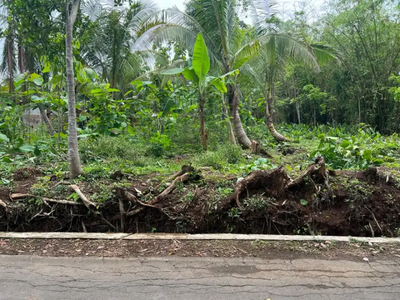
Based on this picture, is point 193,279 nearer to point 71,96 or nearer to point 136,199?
point 136,199

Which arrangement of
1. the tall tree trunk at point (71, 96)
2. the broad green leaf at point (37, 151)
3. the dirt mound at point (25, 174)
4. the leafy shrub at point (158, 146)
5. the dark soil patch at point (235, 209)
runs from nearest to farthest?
1. the dark soil patch at point (235, 209)
2. the tall tree trunk at point (71, 96)
3. the dirt mound at point (25, 174)
4. the broad green leaf at point (37, 151)
5. the leafy shrub at point (158, 146)

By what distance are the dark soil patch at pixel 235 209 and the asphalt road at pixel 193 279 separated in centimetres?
91

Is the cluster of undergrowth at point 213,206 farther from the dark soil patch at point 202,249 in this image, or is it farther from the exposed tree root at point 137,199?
the dark soil patch at point 202,249

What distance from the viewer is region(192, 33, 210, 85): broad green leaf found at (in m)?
7.03

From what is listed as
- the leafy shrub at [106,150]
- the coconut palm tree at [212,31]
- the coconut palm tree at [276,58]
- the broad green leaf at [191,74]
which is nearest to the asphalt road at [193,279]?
the leafy shrub at [106,150]

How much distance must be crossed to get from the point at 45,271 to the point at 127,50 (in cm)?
1047


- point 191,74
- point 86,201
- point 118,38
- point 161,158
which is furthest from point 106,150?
point 118,38

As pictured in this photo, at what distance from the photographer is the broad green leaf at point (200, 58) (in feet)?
23.1

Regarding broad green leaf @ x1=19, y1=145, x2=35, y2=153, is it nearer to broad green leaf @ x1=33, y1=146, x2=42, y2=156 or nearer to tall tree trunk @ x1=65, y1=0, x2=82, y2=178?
broad green leaf @ x1=33, y1=146, x2=42, y2=156

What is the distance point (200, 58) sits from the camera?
23.7ft

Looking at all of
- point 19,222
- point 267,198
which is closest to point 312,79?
point 267,198

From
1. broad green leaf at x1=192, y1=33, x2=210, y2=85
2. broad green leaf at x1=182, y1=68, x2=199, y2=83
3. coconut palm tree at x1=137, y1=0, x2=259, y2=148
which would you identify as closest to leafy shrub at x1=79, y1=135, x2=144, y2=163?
broad green leaf at x1=182, y1=68, x2=199, y2=83

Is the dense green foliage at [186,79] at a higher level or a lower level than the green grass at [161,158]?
higher

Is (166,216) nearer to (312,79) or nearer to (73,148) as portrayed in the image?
(73,148)
